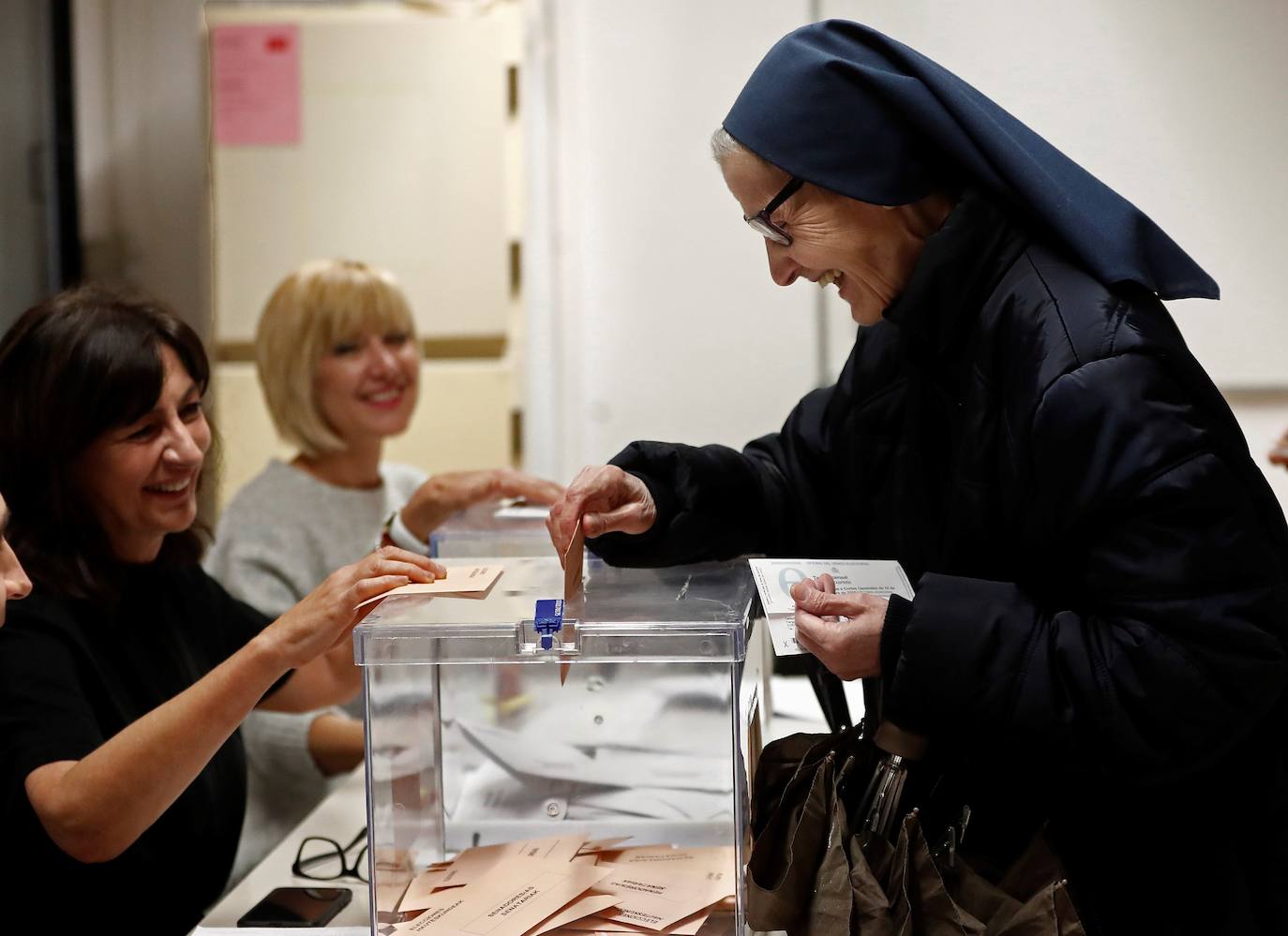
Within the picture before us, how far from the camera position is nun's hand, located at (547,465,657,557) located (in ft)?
3.88

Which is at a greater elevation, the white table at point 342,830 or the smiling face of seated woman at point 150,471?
the smiling face of seated woman at point 150,471

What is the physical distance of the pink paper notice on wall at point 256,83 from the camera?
2744 millimetres

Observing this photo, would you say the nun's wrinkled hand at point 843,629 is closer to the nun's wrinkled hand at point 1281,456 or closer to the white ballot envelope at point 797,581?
the white ballot envelope at point 797,581

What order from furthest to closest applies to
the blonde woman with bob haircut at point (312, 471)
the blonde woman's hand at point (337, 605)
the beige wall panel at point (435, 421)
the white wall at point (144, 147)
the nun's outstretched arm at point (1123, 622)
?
the white wall at point (144, 147), the beige wall panel at point (435, 421), the blonde woman with bob haircut at point (312, 471), the blonde woman's hand at point (337, 605), the nun's outstretched arm at point (1123, 622)

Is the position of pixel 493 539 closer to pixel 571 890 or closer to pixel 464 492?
pixel 464 492

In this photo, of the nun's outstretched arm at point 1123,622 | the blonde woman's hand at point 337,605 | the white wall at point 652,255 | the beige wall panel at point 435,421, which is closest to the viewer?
the nun's outstretched arm at point 1123,622

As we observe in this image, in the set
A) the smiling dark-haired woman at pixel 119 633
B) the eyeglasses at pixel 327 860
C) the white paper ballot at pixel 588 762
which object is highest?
the smiling dark-haired woman at pixel 119 633

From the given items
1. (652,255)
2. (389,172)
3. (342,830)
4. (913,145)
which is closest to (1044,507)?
(913,145)

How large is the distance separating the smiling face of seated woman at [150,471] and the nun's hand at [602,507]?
527mm

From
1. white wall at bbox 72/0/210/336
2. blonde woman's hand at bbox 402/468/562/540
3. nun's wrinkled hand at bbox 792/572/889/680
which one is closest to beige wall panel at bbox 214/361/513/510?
white wall at bbox 72/0/210/336

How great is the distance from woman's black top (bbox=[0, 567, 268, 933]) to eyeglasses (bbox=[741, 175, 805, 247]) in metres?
0.84

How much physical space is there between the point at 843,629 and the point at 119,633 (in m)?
0.93

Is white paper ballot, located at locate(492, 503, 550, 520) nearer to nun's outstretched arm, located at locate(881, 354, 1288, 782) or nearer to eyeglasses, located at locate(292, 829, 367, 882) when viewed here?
eyeglasses, located at locate(292, 829, 367, 882)

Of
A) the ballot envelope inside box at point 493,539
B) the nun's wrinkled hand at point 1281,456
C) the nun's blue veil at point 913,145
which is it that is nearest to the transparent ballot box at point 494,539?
the ballot envelope inside box at point 493,539
